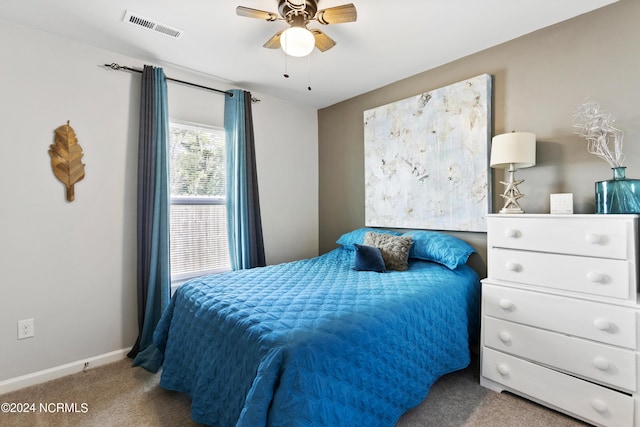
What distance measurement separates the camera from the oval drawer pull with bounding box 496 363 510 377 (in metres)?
1.94

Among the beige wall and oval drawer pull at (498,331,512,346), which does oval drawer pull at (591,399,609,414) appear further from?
the beige wall

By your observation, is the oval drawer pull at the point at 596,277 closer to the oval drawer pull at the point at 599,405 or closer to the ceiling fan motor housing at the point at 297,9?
the oval drawer pull at the point at 599,405

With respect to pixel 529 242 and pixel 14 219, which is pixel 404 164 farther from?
pixel 14 219

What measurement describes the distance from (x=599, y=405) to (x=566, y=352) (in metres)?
0.26

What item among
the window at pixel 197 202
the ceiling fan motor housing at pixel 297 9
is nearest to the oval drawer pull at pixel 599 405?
the ceiling fan motor housing at pixel 297 9

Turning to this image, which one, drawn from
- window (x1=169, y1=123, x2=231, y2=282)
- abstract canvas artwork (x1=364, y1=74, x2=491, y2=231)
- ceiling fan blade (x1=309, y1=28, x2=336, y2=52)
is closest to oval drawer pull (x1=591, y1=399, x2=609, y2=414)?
abstract canvas artwork (x1=364, y1=74, x2=491, y2=231)

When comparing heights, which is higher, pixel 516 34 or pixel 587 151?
pixel 516 34

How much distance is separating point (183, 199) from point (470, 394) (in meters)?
2.76

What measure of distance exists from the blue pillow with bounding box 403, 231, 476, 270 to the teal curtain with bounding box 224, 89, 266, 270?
1.59 meters

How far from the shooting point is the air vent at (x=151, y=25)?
2.03 meters

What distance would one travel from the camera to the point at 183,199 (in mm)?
2871

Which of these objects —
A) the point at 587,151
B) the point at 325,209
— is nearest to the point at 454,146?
the point at 587,151

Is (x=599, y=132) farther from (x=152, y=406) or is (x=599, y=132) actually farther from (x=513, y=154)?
(x=152, y=406)

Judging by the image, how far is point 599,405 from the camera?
5.23ft
